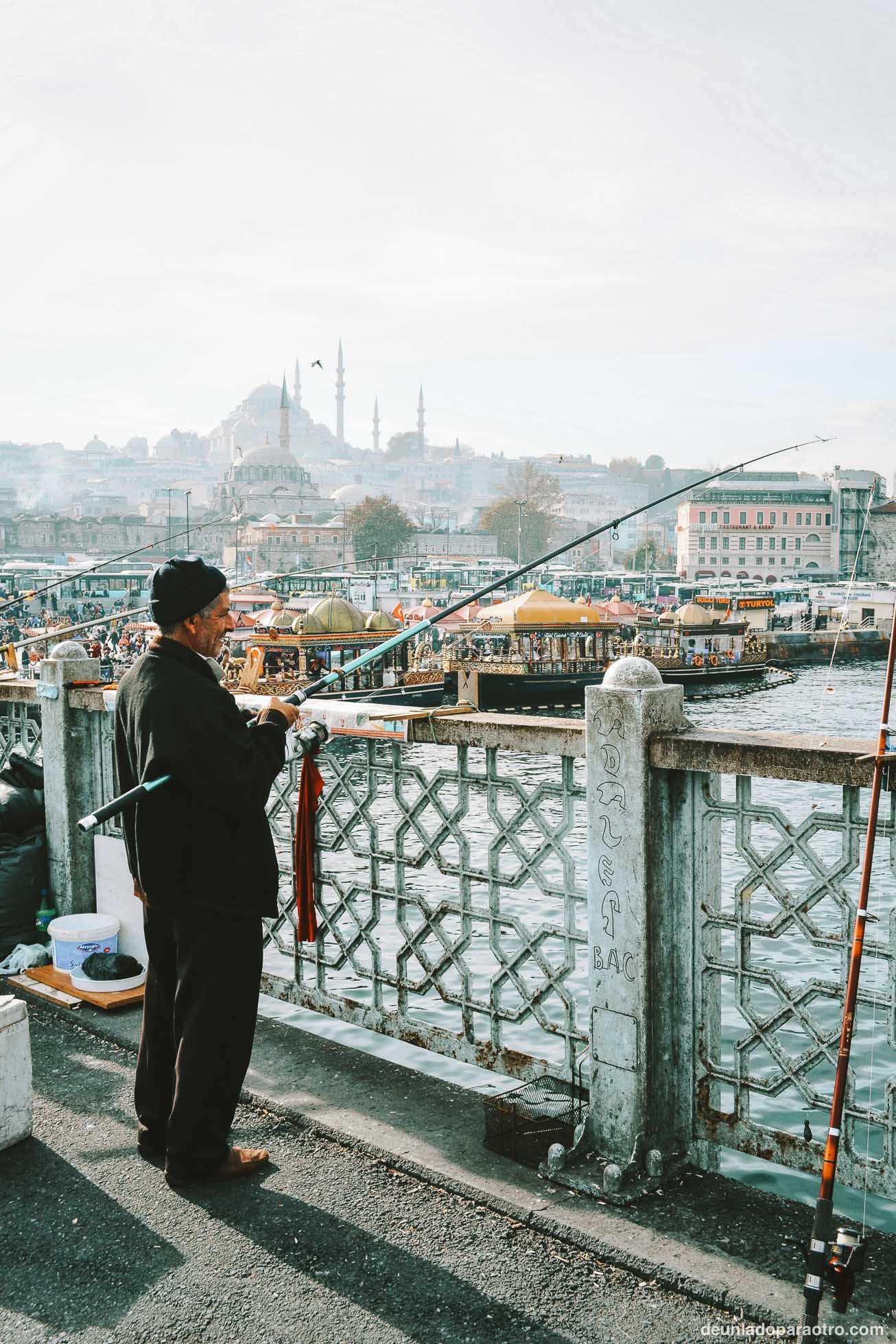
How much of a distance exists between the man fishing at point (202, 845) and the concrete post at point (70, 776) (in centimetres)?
184

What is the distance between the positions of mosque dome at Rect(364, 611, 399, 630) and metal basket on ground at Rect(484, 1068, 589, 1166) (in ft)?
108


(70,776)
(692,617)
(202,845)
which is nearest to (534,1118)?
(202,845)

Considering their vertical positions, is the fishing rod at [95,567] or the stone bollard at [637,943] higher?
the fishing rod at [95,567]

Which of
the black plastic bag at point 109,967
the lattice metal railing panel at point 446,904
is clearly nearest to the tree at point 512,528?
the black plastic bag at point 109,967

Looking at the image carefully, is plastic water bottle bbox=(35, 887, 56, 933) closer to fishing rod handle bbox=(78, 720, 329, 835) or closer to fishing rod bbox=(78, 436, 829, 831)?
fishing rod bbox=(78, 436, 829, 831)

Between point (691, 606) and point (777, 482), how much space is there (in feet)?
195

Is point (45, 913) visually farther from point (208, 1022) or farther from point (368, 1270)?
point (368, 1270)

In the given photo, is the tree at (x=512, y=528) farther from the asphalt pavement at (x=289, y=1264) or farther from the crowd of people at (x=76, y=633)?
the asphalt pavement at (x=289, y=1264)

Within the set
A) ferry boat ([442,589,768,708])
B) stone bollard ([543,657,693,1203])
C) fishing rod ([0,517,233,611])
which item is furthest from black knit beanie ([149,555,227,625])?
ferry boat ([442,589,768,708])

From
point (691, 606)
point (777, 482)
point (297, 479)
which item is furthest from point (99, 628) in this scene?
point (297, 479)

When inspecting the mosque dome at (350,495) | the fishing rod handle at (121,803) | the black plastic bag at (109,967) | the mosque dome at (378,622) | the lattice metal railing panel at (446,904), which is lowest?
the mosque dome at (378,622)

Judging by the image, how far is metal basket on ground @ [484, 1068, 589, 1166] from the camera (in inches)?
118

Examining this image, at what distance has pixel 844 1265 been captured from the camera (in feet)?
7.28

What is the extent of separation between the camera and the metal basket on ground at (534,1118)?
3004mm
